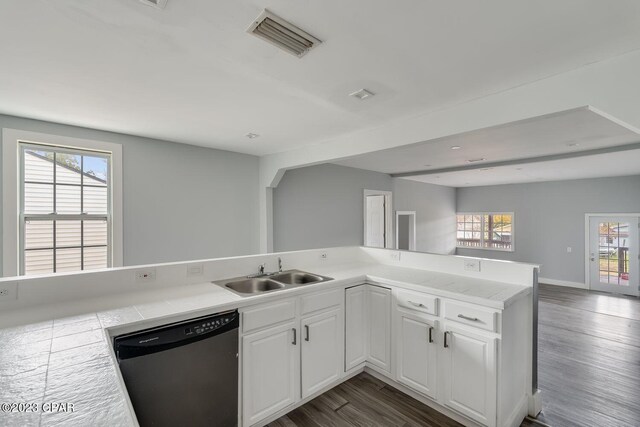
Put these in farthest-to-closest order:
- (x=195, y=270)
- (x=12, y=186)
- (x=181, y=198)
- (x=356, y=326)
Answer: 1. (x=181, y=198)
2. (x=12, y=186)
3. (x=356, y=326)
4. (x=195, y=270)

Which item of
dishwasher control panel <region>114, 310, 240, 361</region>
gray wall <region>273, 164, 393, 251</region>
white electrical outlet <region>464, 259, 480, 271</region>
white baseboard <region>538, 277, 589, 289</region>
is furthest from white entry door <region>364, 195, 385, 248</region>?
dishwasher control panel <region>114, 310, 240, 361</region>

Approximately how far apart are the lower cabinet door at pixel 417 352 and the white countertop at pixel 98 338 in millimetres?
276

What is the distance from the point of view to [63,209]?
120 inches

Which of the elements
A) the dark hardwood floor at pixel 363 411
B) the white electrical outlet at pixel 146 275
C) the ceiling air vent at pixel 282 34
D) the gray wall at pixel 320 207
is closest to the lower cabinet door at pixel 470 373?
the dark hardwood floor at pixel 363 411

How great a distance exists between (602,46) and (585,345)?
Result: 11.7 ft

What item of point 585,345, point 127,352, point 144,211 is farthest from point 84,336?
point 585,345

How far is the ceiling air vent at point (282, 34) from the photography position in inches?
53.3

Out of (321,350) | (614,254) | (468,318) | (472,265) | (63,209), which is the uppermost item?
(63,209)

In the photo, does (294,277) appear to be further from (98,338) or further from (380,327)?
(98,338)

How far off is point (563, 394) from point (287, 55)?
11.4 ft

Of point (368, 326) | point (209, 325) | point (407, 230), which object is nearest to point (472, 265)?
point (368, 326)

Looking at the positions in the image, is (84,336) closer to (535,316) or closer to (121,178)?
(121,178)

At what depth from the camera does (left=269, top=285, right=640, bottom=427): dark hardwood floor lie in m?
2.15

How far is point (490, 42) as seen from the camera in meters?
1.52
